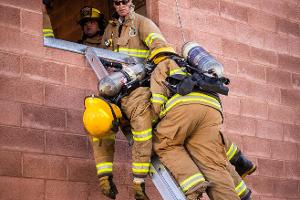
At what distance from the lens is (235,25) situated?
8227 millimetres

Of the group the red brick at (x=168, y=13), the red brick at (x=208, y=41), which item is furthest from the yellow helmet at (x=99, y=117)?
the red brick at (x=208, y=41)

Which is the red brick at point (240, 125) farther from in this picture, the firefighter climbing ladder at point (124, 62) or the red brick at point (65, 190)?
the red brick at point (65, 190)

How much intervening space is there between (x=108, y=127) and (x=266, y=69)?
3256mm

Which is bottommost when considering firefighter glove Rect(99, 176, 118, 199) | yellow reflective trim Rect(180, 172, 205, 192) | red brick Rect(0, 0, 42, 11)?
firefighter glove Rect(99, 176, 118, 199)

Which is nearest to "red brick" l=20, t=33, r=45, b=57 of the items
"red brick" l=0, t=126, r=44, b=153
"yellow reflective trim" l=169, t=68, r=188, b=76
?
"red brick" l=0, t=126, r=44, b=153

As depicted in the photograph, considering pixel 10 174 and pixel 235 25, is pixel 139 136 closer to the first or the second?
pixel 10 174

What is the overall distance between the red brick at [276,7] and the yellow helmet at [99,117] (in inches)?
137

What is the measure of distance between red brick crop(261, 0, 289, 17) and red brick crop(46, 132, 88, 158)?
3204 mm

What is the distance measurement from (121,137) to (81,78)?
2.25 feet

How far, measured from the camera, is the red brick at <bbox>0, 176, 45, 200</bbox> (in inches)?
235

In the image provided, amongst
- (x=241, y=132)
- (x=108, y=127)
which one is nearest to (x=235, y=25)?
(x=241, y=132)

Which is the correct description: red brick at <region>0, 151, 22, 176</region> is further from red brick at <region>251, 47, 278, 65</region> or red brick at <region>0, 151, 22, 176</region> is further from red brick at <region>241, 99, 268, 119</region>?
red brick at <region>251, 47, 278, 65</region>

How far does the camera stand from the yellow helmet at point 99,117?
5.67 meters

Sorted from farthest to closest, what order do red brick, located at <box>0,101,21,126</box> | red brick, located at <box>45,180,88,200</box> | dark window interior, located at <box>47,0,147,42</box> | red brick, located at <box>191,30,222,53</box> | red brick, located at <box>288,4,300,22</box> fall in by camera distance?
dark window interior, located at <box>47,0,147,42</box>
red brick, located at <box>288,4,300,22</box>
red brick, located at <box>191,30,222,53</box>
red brick, located at <box>45,180,88,200</box>
red brick, located at <box>0,101,21,126</box>
